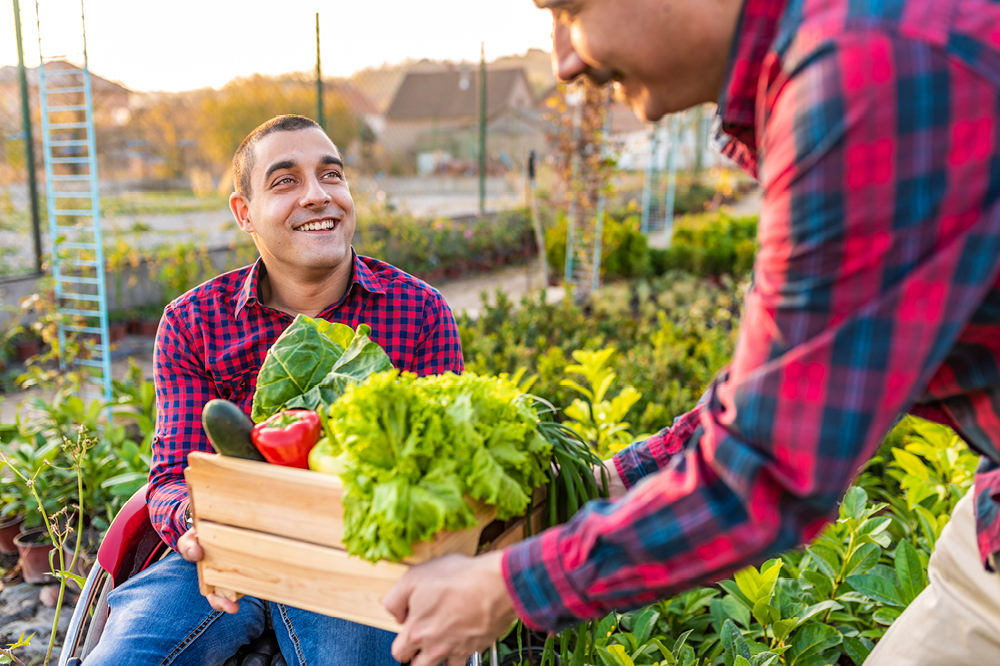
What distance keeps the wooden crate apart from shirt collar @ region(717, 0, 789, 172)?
2.35 ft

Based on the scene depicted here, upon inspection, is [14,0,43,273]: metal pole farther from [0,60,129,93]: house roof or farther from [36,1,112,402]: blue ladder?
[36,1,112,402]: blue ladder

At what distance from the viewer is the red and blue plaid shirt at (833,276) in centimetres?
77

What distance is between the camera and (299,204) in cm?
221

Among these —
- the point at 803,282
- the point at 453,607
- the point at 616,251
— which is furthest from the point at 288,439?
the point at 616,251

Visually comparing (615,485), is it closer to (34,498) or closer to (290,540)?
(290,540)

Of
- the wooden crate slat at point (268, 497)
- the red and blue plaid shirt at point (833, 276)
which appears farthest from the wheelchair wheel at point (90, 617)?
the red and blue plaid shirt at point (833, 276)

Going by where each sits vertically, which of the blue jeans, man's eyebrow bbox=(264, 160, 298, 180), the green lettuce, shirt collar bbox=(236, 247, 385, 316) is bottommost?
the blue jeans

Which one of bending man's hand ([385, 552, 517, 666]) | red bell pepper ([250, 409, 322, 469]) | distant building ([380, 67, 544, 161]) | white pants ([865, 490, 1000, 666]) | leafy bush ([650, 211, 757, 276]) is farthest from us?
distant building ([380, 67, 544, 161])

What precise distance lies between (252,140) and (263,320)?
571mm

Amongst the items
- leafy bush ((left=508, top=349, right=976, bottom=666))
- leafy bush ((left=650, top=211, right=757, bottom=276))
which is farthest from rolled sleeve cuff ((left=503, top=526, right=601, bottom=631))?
leafy bush ((left=650, top=211, right=757, bottom=276))

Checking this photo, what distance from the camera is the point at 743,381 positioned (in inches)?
35.0

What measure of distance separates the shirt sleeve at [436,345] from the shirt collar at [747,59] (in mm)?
1339

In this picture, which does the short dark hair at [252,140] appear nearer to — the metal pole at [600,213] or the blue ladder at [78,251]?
the blue ladder at [78,251]

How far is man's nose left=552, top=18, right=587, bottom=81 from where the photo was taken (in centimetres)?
107
